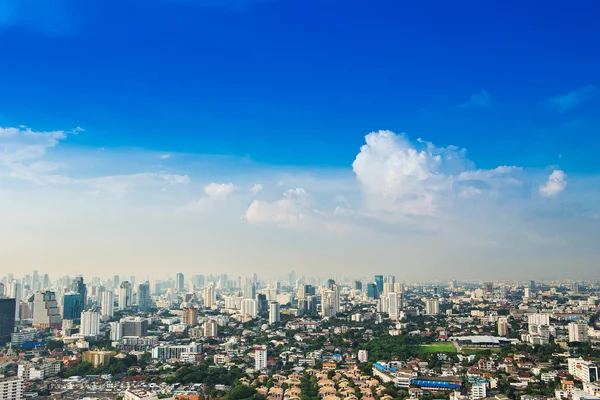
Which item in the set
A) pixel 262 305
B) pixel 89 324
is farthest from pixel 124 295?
pixel 89 324

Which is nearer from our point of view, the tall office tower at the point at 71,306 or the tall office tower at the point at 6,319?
the tall office tower at the point at 6,319

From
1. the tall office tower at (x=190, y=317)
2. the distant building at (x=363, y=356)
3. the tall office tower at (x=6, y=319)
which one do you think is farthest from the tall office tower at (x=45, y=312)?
the distant building at (x=363, y=356)

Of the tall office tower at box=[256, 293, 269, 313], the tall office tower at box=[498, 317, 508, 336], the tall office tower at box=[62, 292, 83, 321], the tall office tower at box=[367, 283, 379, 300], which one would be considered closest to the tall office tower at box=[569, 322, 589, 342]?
the tall office tower at box=[498, 317, 508, 336]

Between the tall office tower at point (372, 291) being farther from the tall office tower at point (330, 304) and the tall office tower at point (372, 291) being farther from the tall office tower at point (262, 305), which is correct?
the tall office tower at point (262, 305)

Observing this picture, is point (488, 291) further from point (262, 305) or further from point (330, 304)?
point (262, 305)

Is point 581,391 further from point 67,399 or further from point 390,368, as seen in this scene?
point 67,399

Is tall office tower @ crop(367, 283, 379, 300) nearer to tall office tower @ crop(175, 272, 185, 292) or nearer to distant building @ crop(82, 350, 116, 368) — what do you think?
tall office tower @ crop(175, 272, 185, 292)
